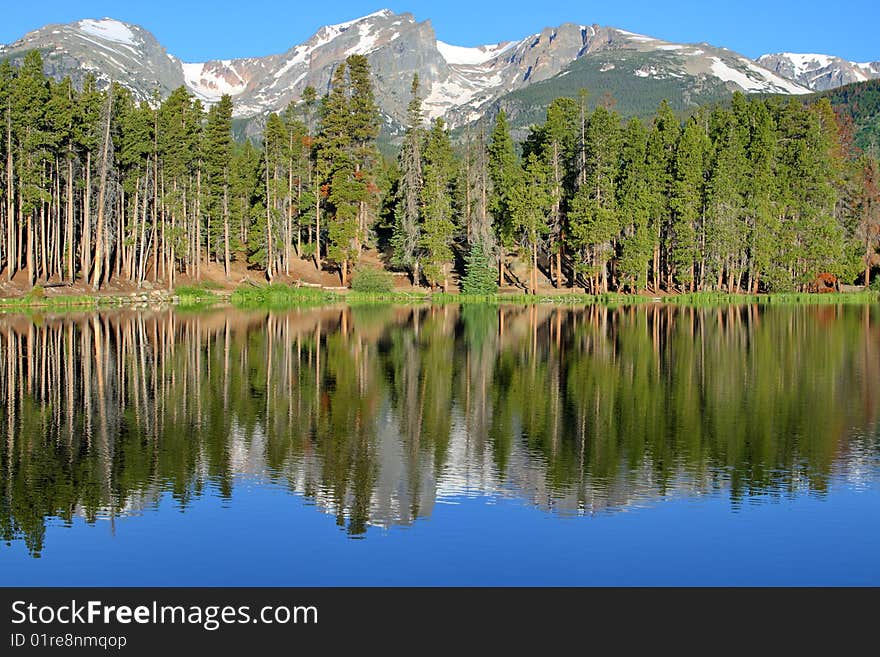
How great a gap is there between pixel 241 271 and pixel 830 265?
171 feet

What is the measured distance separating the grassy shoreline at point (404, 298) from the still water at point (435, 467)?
36167 mm

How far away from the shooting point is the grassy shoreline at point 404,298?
75.4 m

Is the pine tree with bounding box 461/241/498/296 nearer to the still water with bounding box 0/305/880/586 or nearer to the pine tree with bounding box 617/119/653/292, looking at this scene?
the pine tree with bounding box 617/119/653/292

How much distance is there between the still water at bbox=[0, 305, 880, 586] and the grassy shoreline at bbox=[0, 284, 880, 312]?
36.2 meters

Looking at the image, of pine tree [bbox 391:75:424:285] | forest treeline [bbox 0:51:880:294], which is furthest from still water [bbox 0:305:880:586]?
pine tree [bbox 391:75:424:285]

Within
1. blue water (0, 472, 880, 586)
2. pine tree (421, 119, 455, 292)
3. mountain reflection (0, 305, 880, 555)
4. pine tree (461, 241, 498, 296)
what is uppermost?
pine tree (421, 119, 455, 292)

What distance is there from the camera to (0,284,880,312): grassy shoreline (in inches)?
2970

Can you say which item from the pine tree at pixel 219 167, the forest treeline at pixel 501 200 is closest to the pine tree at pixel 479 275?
the forest treeline at pixel 501 200

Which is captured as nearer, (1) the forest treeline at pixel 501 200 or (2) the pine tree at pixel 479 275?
(1) the forest treeline at pixel 501 200

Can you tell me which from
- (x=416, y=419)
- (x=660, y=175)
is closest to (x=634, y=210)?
(x=660, y=175)

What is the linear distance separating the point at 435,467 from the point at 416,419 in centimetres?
554

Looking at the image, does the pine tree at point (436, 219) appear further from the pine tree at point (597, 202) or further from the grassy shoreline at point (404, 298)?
the pine tree at point (597, 202)

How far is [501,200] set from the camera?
90.1m
